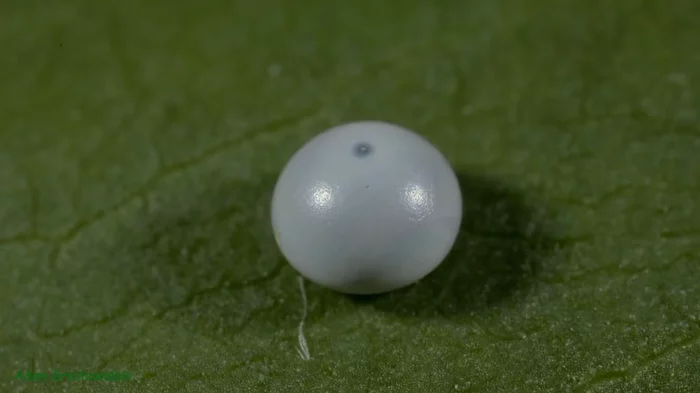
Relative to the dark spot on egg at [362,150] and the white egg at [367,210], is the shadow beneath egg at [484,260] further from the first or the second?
the dark spot on egg at [362,150]

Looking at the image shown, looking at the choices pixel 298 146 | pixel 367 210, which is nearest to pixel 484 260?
pixel 367 210

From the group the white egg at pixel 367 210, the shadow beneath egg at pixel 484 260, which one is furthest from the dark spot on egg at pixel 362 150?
the shadow beneath egg at pixel 484 260

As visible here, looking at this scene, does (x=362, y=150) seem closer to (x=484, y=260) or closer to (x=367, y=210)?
(x=367, y=210)

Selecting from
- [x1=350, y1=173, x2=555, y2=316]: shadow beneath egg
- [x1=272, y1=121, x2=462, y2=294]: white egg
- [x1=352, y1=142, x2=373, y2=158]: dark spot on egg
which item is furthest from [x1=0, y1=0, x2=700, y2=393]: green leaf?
[x1=352, y1=142, x2=373, y2=158]: dark spot on egg

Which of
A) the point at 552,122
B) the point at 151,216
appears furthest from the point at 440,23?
the point at 151,216

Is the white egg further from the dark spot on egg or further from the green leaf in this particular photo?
the green leaf

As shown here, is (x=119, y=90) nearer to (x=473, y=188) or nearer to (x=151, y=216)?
(x=151, y=216)
